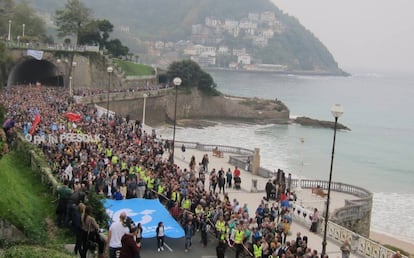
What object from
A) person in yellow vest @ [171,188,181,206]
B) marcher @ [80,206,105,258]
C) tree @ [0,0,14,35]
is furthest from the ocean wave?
tree @ [0,0,14,35]

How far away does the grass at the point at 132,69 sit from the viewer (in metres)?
67.4

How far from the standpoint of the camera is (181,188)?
17391mm

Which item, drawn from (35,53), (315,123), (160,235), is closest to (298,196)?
(160,235)

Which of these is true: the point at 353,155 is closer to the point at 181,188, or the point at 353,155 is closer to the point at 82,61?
the point at 82,61

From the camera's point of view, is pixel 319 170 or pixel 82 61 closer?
pixel 319 170

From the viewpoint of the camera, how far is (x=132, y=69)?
6975 centimetres

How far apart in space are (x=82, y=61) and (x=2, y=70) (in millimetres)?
8984

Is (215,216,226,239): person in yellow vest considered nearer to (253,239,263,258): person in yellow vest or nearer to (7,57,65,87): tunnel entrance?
(253,239,263,258): person in yellow vest

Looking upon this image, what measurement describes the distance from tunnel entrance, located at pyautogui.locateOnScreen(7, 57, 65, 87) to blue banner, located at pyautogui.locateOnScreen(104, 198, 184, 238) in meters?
45.1

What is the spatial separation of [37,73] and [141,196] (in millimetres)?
50136

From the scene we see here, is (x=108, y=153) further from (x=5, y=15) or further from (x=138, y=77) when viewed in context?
(x=5, y=15)

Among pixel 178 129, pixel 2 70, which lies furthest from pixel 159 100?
pixel 2 70

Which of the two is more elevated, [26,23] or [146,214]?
[26,23]

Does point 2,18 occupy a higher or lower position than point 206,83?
higher
